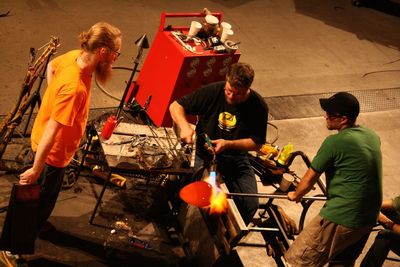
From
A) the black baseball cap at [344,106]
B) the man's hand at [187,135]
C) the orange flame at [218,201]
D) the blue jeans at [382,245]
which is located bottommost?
the blue jeans at [382,245]

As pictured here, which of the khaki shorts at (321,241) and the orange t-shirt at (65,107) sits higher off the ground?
the orange t-shirt at (65,107)

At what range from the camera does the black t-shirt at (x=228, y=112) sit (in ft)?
15.8

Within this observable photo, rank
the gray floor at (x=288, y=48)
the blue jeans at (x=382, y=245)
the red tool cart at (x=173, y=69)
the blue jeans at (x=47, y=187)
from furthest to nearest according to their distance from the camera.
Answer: the gray floor at (x=288, y=48)
the red tool cart at (x=173, y=69)
the blue jeans at (x=382, y=245)
the blue jeans at (x=47, y=187)

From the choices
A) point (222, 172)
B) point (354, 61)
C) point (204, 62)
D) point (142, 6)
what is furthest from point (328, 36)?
point (222, 172)

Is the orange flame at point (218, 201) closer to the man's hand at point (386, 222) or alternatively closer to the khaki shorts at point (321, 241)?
the khaki shorts at point (321, 241)

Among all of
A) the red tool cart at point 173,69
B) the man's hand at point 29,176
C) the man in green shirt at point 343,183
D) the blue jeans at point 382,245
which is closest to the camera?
the man's hand at point 29,176

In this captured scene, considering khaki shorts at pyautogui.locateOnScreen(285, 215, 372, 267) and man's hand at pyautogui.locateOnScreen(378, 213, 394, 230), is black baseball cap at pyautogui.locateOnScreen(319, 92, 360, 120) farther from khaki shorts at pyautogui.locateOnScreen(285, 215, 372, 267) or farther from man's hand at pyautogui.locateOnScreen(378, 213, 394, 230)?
man's hand at pyautogui.locateOnScreen(378, 213, 394, 230)

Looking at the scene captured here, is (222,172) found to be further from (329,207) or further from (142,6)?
(142,6)

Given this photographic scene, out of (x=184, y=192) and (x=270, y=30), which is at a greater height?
(x=184, y=192)

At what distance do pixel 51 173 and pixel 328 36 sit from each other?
24.0 ft

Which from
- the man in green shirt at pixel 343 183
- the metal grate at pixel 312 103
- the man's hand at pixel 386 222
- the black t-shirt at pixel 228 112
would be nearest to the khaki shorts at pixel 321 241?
the man in green shirt at pixel 343 183

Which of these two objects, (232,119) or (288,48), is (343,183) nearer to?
(232,119)

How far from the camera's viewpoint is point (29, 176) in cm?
359

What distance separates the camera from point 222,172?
16.3 feet
